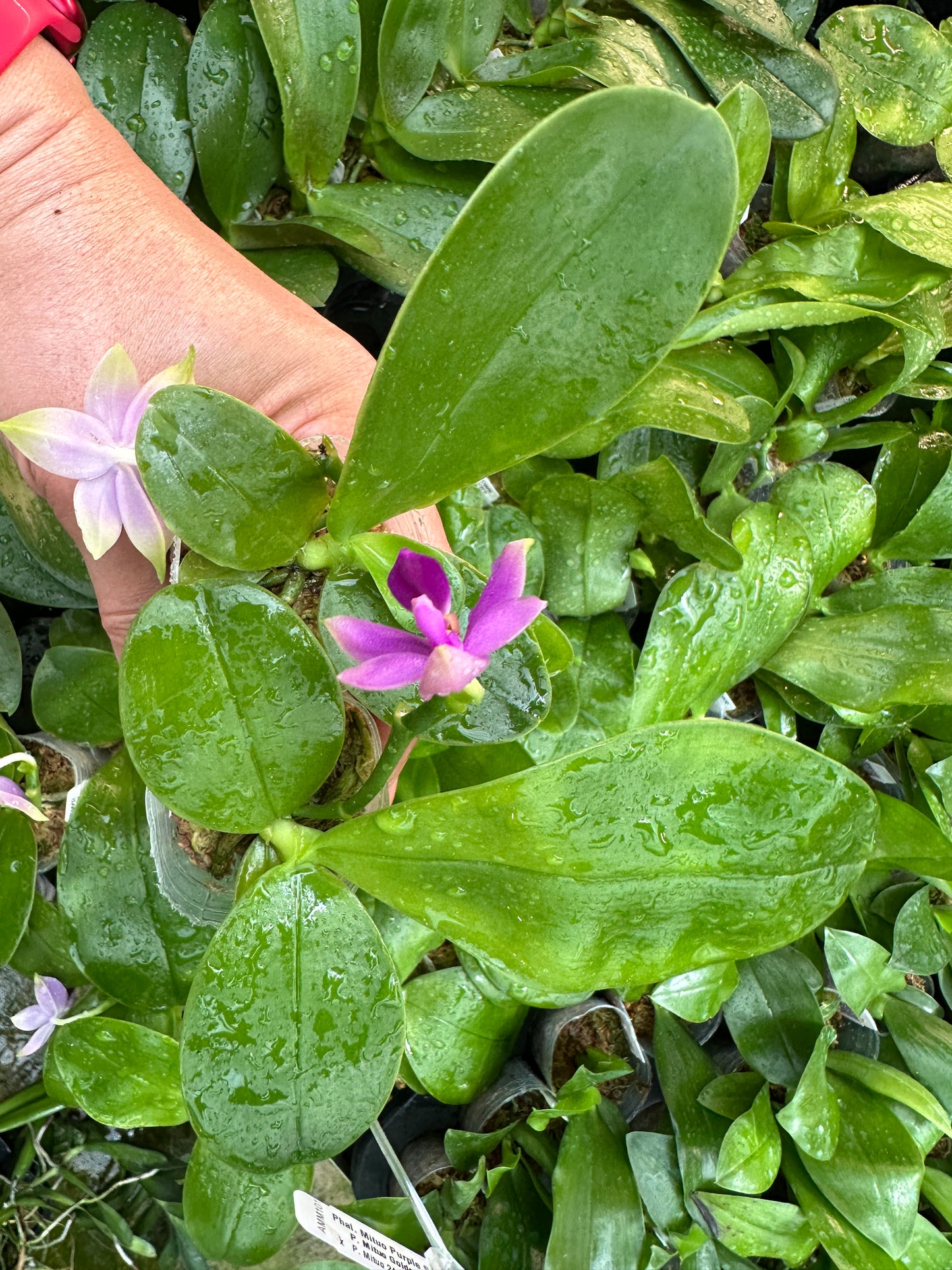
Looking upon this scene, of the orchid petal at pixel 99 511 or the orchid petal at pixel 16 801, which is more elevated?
Answer: the orchid petal at pixel 99 511

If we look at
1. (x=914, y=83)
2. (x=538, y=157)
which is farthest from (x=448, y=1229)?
(x=914, y=83)

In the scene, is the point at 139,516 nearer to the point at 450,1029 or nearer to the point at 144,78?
the point at 144,78

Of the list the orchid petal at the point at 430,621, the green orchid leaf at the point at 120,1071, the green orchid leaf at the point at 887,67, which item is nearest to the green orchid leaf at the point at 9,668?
the green orchid leaf at the point at 120,1071

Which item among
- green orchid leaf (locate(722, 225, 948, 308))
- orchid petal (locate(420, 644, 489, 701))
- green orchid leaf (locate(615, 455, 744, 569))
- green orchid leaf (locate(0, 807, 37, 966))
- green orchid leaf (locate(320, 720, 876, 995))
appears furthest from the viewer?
green orchid leaf (locate(722, 225, 948, 308))

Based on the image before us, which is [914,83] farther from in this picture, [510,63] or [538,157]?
[538,157]

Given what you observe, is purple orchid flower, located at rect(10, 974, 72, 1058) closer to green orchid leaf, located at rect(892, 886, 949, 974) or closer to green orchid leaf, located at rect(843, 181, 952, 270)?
green orchid leaf, located at rect(892, 886, 949, 974)

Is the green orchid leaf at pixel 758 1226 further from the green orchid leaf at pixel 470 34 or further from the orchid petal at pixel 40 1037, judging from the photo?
the green orchid leaf at pixel 470 34

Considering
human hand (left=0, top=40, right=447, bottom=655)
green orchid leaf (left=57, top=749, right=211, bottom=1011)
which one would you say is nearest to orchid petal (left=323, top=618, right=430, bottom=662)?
human hand (left=0, top=40, right=447, bottom=655)
